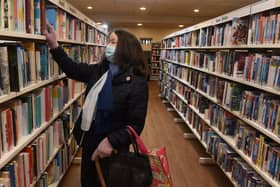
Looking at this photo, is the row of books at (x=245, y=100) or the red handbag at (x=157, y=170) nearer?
the red handbag at (x=157, y=170)

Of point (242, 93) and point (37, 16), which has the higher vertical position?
point (37, 16)

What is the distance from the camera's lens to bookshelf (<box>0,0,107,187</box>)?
1321 mm

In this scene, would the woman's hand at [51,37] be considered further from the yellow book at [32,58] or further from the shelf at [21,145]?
the shelf at [21,145]

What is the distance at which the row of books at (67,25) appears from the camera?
2.02m

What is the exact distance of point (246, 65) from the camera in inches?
88.0

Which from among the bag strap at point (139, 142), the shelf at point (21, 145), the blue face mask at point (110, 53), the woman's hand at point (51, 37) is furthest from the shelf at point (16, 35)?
the bag strap at point (139, 142)

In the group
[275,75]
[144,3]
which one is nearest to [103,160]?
[275,75]

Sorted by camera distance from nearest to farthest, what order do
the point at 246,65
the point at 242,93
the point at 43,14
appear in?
1. the point at 43,14
2. the point at 246,65
3. the point at 242,93

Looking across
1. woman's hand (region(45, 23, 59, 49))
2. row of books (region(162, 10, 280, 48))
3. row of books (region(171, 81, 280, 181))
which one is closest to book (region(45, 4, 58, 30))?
woman's hand (region(45, 23, 59, 49))

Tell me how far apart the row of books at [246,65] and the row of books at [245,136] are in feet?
1.41

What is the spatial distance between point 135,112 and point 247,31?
138cm

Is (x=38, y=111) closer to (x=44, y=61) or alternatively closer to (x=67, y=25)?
(x=44, y=61)

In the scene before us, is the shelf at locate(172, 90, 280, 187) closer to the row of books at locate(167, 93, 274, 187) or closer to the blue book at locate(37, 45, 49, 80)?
the row of books at locate(167, 93, 274, 187)

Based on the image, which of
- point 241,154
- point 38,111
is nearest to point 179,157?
point 241,154
